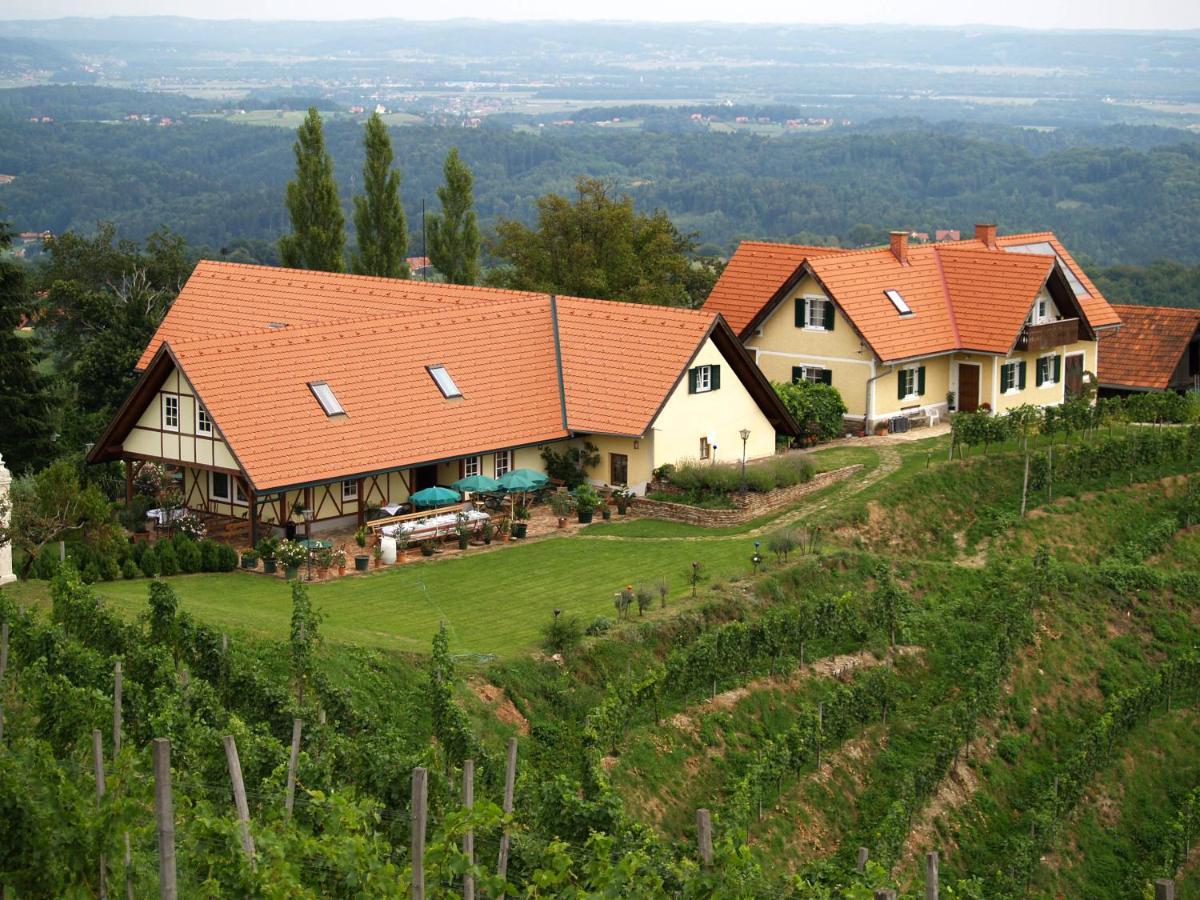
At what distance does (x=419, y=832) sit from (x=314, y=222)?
50.5 metres

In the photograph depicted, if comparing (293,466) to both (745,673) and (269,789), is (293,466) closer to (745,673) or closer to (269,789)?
(745,673)

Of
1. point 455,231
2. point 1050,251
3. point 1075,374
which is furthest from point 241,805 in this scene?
point 455,231

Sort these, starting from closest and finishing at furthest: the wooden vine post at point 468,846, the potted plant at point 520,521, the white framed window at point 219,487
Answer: the wooden vine post at point 468,846
the potted plant at point 520,521
the white framed window at point 219,487

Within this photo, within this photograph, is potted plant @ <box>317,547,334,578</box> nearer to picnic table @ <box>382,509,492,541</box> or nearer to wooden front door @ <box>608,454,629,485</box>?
picnic table @ <box>382,509,492,541</box>

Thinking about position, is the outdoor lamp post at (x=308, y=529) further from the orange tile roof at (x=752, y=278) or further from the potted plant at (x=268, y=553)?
the orange tile roof at (x=752, y=278)

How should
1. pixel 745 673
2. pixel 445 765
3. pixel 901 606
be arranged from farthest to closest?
pixel 901 606 < pixel 745 673 < pixel 445 765

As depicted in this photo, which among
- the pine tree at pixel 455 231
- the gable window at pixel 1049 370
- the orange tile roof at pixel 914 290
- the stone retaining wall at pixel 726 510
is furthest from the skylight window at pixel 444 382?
the pine tree at pixel 455 231

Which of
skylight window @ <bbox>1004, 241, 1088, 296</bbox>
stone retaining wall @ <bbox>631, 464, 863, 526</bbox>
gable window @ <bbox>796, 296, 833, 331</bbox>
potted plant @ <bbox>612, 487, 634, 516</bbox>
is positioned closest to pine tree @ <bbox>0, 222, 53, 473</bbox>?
potted plant @ <bbox>612, 487, 634, 516</bbox>

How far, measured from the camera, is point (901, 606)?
3750 cm

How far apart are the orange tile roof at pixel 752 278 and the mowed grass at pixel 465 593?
15.8 meters

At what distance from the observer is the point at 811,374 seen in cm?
5522

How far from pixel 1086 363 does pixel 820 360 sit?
10592mm

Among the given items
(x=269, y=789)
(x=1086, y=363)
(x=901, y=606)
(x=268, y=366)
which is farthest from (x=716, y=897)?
(x=1086, y=363)

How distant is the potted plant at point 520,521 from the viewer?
42812 mm
